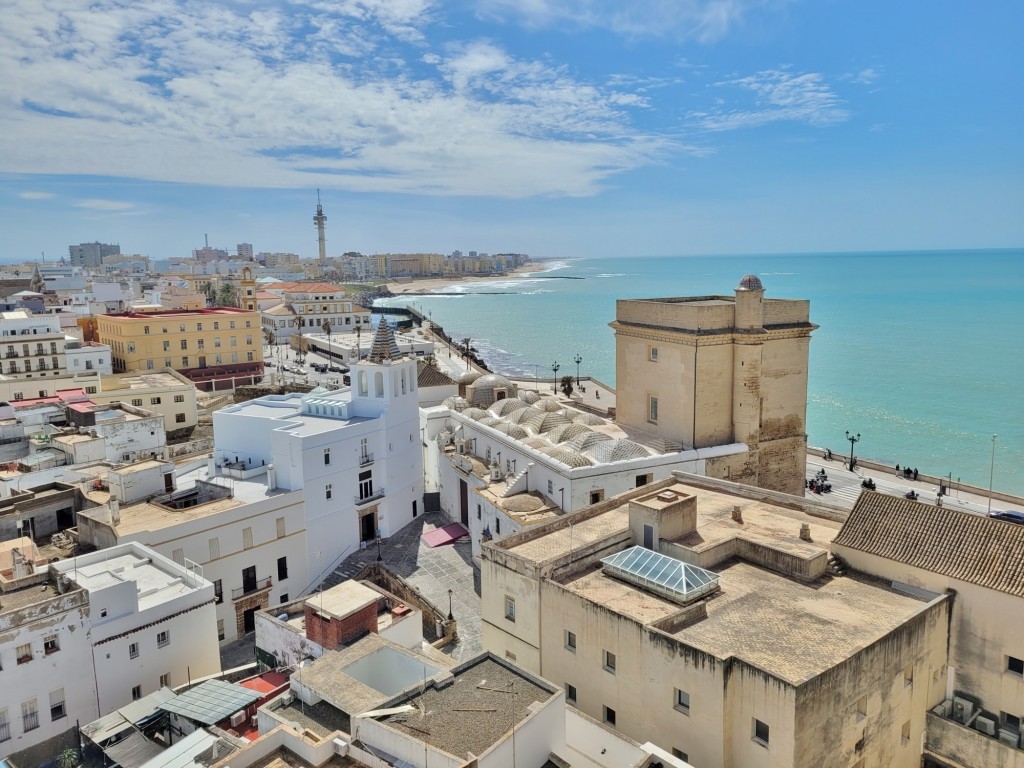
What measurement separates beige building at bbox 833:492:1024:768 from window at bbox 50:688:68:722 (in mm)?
19332

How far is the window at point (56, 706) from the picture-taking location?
18.2 metres

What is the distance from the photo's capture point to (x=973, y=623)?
1551 cm

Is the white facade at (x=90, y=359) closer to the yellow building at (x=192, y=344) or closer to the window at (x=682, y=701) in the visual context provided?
the yellow building at (x=192, y=344)

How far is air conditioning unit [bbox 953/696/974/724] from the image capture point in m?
15.9

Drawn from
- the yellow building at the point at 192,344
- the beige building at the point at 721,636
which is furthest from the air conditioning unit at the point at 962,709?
the yellow building at the point at 192,344

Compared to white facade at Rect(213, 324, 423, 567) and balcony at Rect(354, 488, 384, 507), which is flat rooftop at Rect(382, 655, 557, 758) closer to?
white facade at Rect(213, 324, 423, 567)

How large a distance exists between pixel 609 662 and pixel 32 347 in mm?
50475

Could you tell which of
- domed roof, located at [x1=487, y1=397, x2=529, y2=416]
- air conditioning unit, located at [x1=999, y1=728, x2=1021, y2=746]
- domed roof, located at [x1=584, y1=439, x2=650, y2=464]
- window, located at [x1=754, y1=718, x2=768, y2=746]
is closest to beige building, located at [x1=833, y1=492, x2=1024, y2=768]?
air conditioning unit, located at [x1=999, y1=728, x2=1021, y2=746]

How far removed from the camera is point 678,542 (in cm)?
1917

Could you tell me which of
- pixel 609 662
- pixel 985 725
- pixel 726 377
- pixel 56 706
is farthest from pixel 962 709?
pixel 56 706

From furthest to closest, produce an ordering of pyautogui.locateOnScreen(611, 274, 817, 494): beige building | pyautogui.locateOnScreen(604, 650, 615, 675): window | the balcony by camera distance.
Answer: the balcony
pyautogui.locateOnScreen(611, 274, 817, 494): beige building
pyautogui.locateOnScreen(604, 650, 615, 675): window

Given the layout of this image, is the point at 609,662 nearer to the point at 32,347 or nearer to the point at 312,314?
the point at 32,347

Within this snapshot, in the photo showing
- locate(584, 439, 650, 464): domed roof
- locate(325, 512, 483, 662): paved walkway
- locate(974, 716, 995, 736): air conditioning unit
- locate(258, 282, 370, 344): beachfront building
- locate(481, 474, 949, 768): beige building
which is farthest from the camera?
locate(258, 282, 370, 344): beachfront building

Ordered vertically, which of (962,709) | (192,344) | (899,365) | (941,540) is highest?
(192,344)
